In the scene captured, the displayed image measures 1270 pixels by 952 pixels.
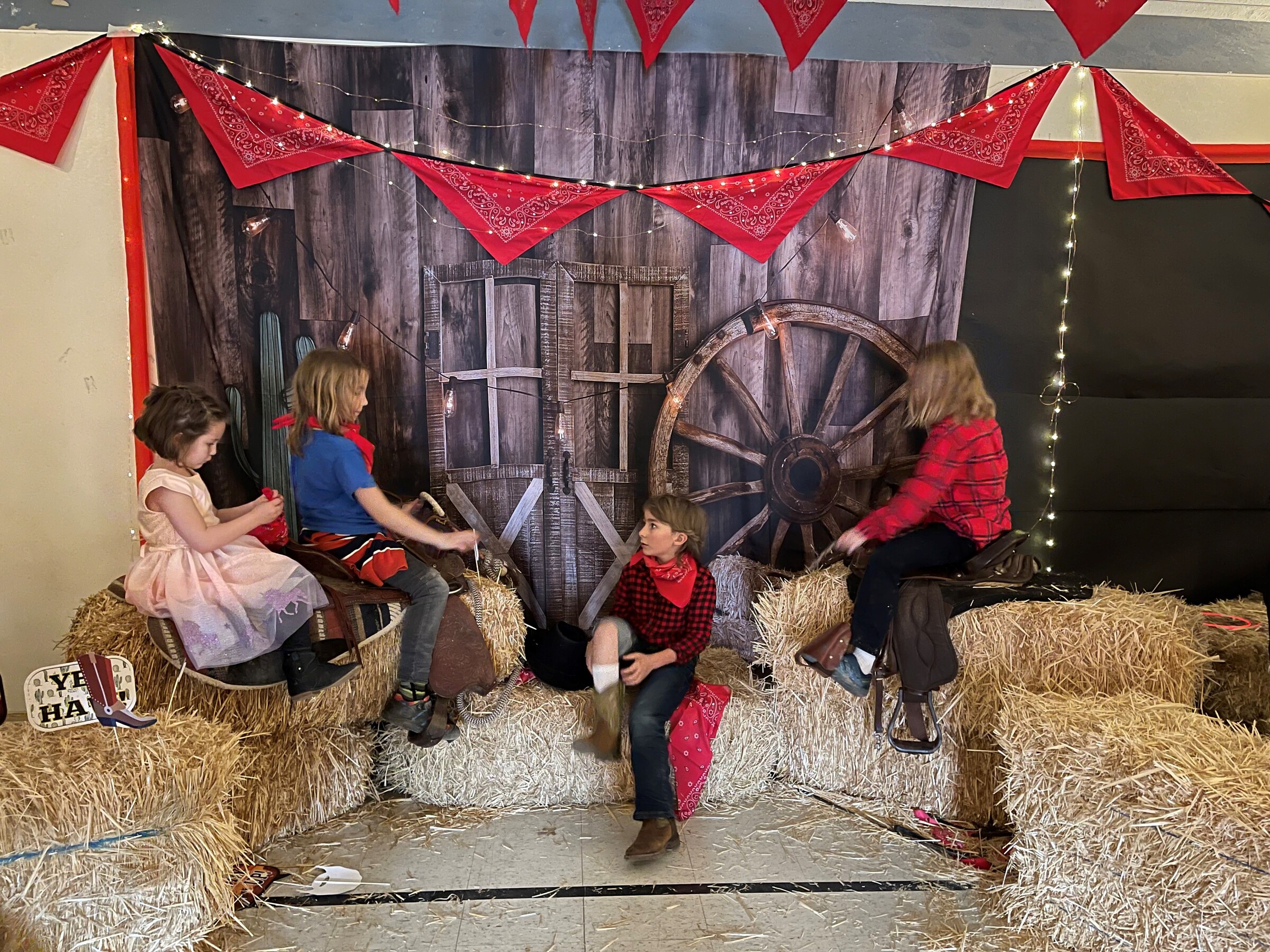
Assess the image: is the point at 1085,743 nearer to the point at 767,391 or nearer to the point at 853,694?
the point at 853,694

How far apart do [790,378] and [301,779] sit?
7.31ft

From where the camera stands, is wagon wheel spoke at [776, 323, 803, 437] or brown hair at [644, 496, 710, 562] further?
wagon wheel spoke at [776, 323, 803, 437]

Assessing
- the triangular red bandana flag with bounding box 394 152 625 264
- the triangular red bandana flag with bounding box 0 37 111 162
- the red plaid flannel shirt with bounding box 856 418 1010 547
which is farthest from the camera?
the triangular red bandana flag with bounding box 394 152 625 264

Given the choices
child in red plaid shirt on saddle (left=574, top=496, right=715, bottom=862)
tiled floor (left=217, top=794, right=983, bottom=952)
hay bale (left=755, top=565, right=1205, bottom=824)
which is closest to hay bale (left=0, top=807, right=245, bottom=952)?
tiled floor (left=217, top=794, right=983, bottom=952)

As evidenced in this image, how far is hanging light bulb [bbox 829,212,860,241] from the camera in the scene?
313cm

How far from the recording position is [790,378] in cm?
319

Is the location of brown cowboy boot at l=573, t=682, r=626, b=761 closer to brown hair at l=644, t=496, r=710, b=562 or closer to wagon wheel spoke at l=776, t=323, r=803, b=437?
brown hair at l=644, t=496, r=710, b=562

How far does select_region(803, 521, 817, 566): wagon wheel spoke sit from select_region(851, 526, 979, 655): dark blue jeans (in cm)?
66

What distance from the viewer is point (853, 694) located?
8.50ft

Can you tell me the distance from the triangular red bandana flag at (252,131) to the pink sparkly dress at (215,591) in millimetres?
1311

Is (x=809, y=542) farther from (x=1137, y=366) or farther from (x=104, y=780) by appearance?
(x=104, y=780)

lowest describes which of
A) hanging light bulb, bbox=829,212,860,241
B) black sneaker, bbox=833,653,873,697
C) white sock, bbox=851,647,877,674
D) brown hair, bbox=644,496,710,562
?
black sneaker, bbox=833,653,873,697

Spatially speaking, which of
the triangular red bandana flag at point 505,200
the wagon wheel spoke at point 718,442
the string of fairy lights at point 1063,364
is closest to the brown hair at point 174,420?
the triangular red bandana flag at point 505,200

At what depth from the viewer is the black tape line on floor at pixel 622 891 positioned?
6.79 feet
